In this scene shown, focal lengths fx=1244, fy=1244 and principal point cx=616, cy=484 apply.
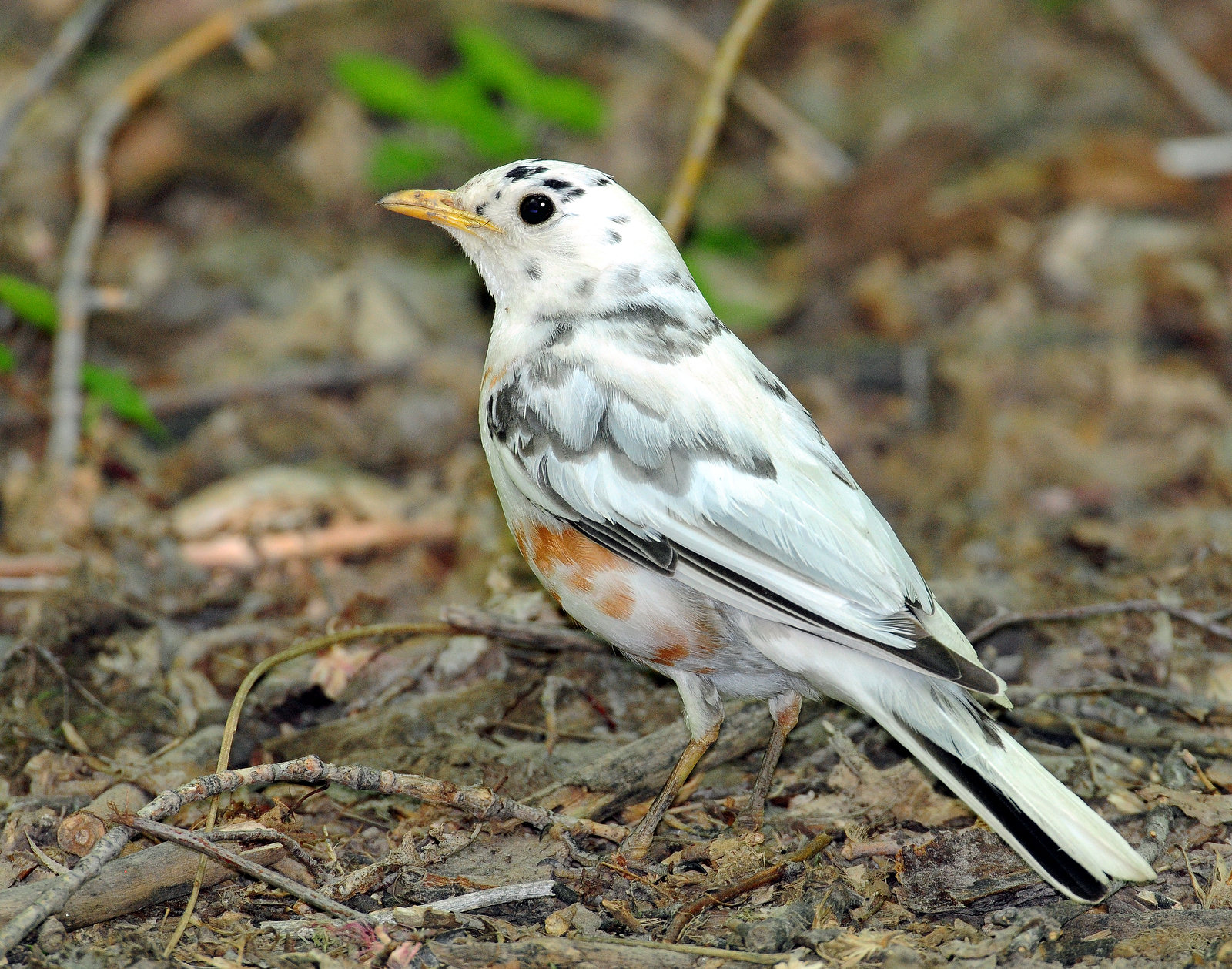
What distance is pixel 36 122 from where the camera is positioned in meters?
7.82

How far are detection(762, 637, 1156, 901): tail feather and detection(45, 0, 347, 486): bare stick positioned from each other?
396 centimetres

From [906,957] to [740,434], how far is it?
4.95 feet

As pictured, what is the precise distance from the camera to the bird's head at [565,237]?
4199mm

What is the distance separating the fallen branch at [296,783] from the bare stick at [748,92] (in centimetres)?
518

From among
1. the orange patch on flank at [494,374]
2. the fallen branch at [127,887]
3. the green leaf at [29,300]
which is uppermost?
the orange patch on flank at [494,374]

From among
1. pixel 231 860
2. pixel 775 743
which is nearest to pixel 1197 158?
pixel 775 743

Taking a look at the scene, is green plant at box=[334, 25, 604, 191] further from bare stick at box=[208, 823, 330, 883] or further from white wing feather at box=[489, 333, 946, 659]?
bare stick at box=[208, 823, 330, 883]

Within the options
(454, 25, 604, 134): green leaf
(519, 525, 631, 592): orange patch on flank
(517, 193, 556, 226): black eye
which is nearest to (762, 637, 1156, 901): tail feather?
(519, 525, 631, 592): orange patch on flank

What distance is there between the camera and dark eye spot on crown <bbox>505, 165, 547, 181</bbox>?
4.26 meters

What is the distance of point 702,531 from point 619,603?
36 centimetres

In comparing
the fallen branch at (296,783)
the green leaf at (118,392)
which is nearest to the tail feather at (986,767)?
the fallen branch at (296,783)

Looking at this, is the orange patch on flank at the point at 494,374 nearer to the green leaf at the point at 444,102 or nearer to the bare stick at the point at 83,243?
the bare stick at the point at 83,243

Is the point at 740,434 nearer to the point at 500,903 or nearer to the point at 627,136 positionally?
the point at 500,903

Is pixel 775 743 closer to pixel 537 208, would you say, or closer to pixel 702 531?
pixel 702 531
